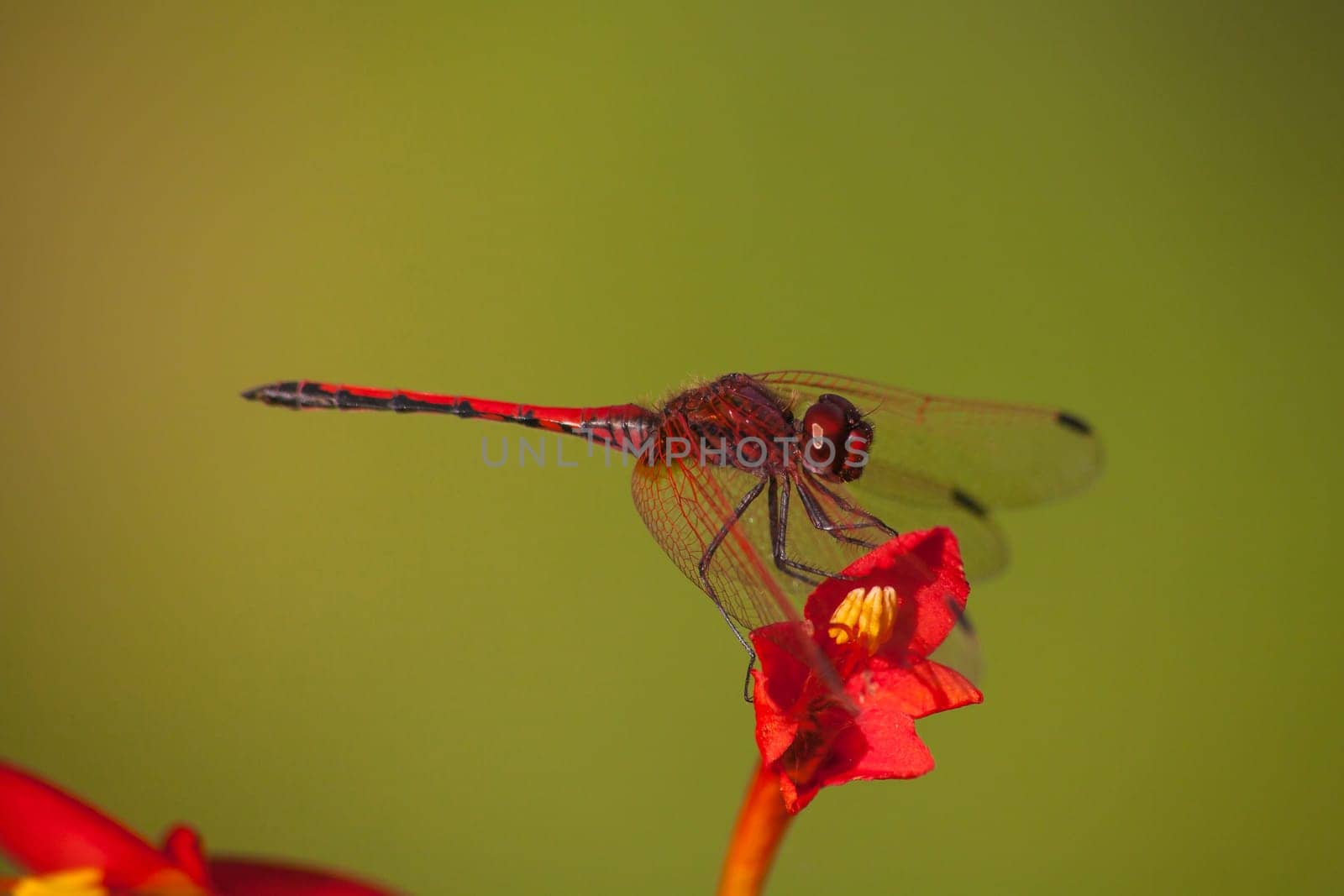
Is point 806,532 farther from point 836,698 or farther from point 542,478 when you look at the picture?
point 542,478

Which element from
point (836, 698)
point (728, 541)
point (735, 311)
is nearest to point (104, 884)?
point (836, 698)

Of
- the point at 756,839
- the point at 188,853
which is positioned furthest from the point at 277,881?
the point at 756,839

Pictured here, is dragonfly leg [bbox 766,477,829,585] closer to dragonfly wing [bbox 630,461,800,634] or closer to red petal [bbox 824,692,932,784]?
dragonfly wing [bbox 630,461,800,634]

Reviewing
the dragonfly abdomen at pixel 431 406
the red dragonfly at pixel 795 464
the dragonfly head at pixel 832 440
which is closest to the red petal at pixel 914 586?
the red dragonfly at pixel 795 464

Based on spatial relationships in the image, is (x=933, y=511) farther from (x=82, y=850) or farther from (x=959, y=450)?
(x=82, y=850)

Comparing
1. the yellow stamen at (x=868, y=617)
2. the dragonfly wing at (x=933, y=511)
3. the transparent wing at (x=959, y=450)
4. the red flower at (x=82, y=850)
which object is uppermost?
the transparent wing at (x=959, y=450)

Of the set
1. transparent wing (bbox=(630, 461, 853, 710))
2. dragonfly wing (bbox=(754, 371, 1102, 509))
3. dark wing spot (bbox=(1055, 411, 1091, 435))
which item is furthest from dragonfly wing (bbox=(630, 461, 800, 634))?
dark wing spot (bbox=(1055, 411, 1091, 435))

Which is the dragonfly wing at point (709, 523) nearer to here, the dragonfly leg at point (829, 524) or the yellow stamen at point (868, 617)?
the dragonfly leg at point (829, 524)
